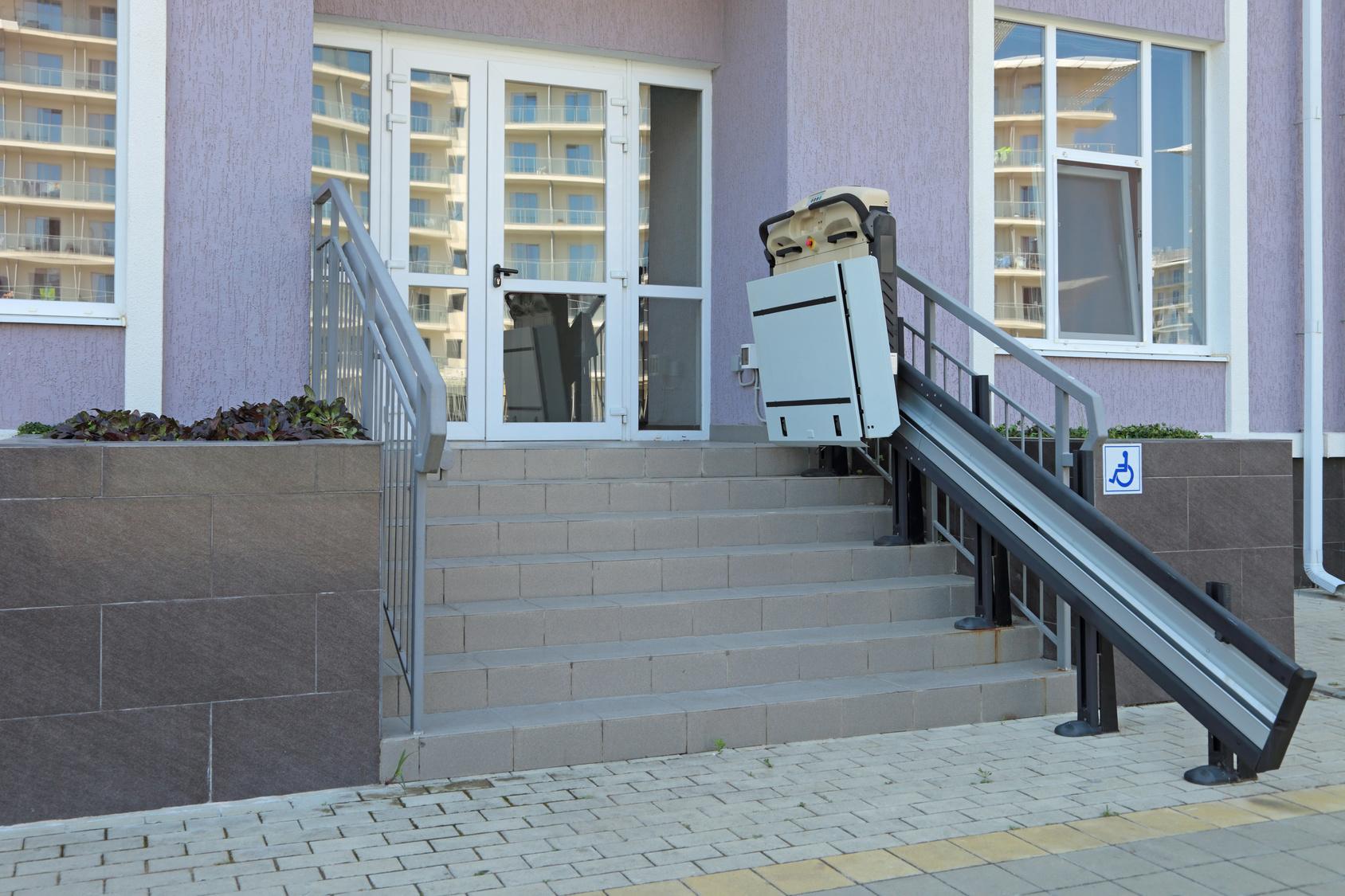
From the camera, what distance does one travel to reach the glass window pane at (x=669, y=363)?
7.71 meters

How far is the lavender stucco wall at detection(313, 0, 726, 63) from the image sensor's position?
688cm

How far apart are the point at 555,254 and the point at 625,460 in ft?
6.42

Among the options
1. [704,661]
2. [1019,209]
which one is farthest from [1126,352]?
[704,661]

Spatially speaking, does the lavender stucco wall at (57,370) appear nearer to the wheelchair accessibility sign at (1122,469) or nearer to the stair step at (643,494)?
the stair step at (643,494)

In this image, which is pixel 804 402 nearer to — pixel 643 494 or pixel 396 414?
pixel 643 494

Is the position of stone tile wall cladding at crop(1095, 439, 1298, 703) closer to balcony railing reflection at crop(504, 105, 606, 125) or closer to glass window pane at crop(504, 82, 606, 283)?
glass window pane at crop(504, 82, 606, 283)

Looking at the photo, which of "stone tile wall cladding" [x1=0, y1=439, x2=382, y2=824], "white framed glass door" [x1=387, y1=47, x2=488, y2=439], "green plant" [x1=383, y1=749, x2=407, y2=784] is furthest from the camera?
"white framed glass door" [x1=387, y1=47, x2=488, y2=439]

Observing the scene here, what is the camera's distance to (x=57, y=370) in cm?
537

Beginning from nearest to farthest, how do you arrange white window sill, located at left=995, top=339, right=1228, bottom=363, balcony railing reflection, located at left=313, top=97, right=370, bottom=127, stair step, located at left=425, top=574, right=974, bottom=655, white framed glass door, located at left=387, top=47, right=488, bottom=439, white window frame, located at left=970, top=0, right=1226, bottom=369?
stair step, located at left=425, top=574, right=974, bottom=655 → balcony railing reflection, located at left=313, top=97, right=370, bottom=127 → white framed glass door, located at left=387, top=47, right=488, bottom=439 → white window frame, located at left=970, top=0, right=1226, bottom=369 → white window sill, located at left=995, top=339, right=1228, bottom=363

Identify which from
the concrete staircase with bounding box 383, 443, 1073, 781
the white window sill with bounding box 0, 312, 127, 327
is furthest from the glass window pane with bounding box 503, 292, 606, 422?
the white window sill with bounding box 0, 312, 127, 327

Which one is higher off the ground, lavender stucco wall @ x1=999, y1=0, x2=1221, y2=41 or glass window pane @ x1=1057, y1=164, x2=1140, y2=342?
lavender stucco wall @ x1=999, y1=0, x2=1221, y2=41

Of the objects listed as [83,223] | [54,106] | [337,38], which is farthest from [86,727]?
Result: [337,38]

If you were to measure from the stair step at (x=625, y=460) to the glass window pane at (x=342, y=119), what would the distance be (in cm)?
171

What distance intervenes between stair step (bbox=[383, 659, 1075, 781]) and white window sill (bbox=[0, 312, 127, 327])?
2376 mm
